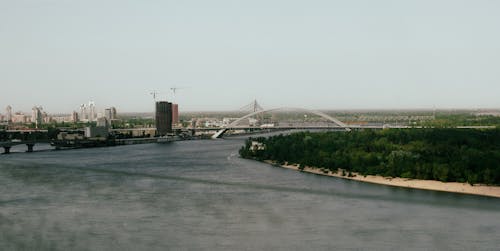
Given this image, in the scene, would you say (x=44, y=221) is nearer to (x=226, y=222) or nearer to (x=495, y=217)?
(x=226, y=222)

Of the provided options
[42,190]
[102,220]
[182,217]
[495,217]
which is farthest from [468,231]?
[42,190]

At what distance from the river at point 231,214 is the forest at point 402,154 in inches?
66.6

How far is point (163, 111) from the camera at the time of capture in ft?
196

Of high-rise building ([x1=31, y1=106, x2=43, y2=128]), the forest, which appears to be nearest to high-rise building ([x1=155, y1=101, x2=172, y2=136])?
the forest

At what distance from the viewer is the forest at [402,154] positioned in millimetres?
20250

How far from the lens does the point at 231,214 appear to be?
14945mm

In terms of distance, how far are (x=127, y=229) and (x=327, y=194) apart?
259 inches

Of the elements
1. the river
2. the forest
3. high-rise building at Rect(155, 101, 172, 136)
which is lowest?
the river

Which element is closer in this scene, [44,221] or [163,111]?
[44,221]

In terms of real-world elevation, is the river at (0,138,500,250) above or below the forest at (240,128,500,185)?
below

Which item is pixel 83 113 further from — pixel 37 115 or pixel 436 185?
pixel 436 185

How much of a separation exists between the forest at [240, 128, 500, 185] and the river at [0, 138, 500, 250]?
1.69m

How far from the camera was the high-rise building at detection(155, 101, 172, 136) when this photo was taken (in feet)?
189

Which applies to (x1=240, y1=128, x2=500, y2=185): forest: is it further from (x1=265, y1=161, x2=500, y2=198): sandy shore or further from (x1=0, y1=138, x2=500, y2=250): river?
(x1=0, y1=138, x2=500, y2=250): river
